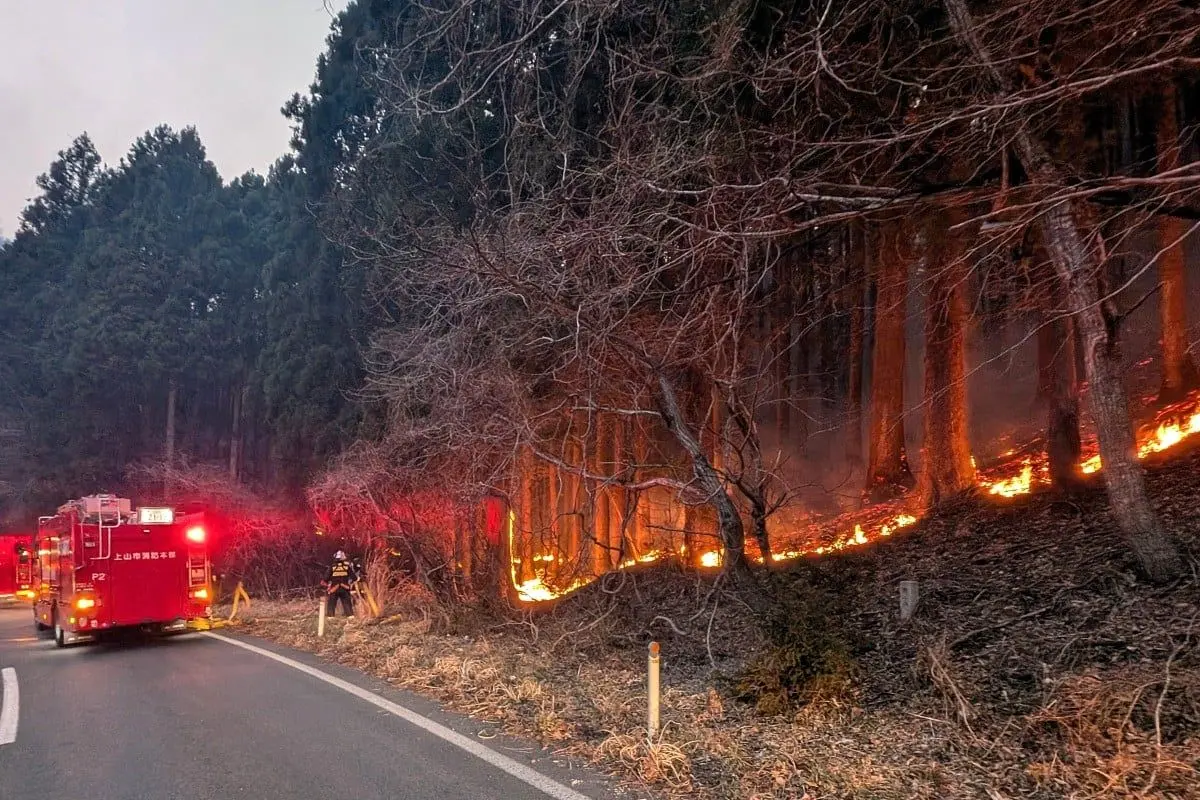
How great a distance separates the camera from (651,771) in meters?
5.71

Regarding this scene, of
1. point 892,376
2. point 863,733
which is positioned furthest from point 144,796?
point 892,376

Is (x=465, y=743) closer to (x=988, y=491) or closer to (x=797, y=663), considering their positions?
(x=797, y=663)

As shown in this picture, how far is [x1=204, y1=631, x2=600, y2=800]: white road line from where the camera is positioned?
5.54 meters

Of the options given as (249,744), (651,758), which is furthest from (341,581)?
(651,758)

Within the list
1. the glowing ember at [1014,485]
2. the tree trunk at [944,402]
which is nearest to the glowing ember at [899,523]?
the tree trunk at [944,402]

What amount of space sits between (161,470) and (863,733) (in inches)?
1217

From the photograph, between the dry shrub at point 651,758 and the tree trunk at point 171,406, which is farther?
the tree trunk at point 171,406

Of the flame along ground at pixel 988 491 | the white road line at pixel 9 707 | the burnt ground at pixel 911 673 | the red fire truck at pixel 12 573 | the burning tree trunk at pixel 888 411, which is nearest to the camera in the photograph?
the burnt ground at pixel 911 673

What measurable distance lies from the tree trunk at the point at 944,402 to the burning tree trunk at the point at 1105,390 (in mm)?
3951

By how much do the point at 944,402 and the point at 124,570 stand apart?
14627mm

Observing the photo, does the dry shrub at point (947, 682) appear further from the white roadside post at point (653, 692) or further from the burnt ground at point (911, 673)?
the white roadside post at point (653, 692)

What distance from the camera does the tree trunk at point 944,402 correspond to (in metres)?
12.0

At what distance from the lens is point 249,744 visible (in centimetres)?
699

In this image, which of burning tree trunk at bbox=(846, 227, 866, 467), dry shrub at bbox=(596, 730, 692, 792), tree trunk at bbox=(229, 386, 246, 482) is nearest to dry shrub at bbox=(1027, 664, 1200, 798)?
dry shrub at bbox=(596, 730, 692, 792)
